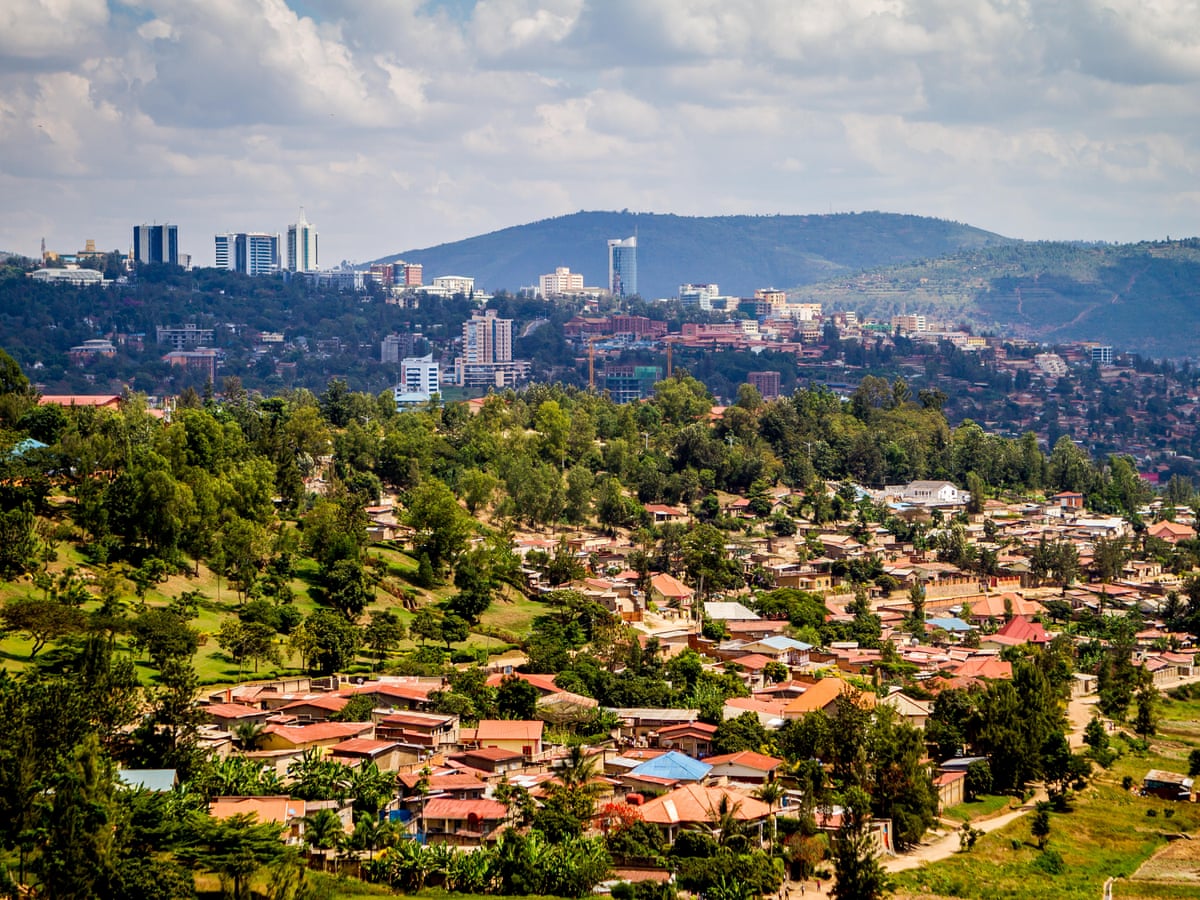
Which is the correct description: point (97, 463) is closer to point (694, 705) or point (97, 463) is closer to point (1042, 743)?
point (694, 705)

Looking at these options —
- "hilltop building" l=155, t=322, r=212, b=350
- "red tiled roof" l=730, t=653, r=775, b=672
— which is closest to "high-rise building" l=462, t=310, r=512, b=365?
"hilltop building" l=155, t=322, r=212, b=350

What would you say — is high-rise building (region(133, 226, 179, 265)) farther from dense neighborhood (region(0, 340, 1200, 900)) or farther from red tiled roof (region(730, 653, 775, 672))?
red tiled roof (region(730, 653, 775, 672))

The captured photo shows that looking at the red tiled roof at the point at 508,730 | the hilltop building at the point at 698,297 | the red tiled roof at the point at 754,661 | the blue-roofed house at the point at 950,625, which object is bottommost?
the blue-roofed house at the point at 950,625

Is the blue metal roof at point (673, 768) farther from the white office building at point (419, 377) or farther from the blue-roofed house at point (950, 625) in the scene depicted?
the white office building at point (419, 377)

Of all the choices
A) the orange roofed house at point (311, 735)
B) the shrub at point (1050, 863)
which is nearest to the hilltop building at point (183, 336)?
the orange roofed house at point (311, 735)

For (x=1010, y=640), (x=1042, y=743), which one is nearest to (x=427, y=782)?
(x=1042, y=743)
